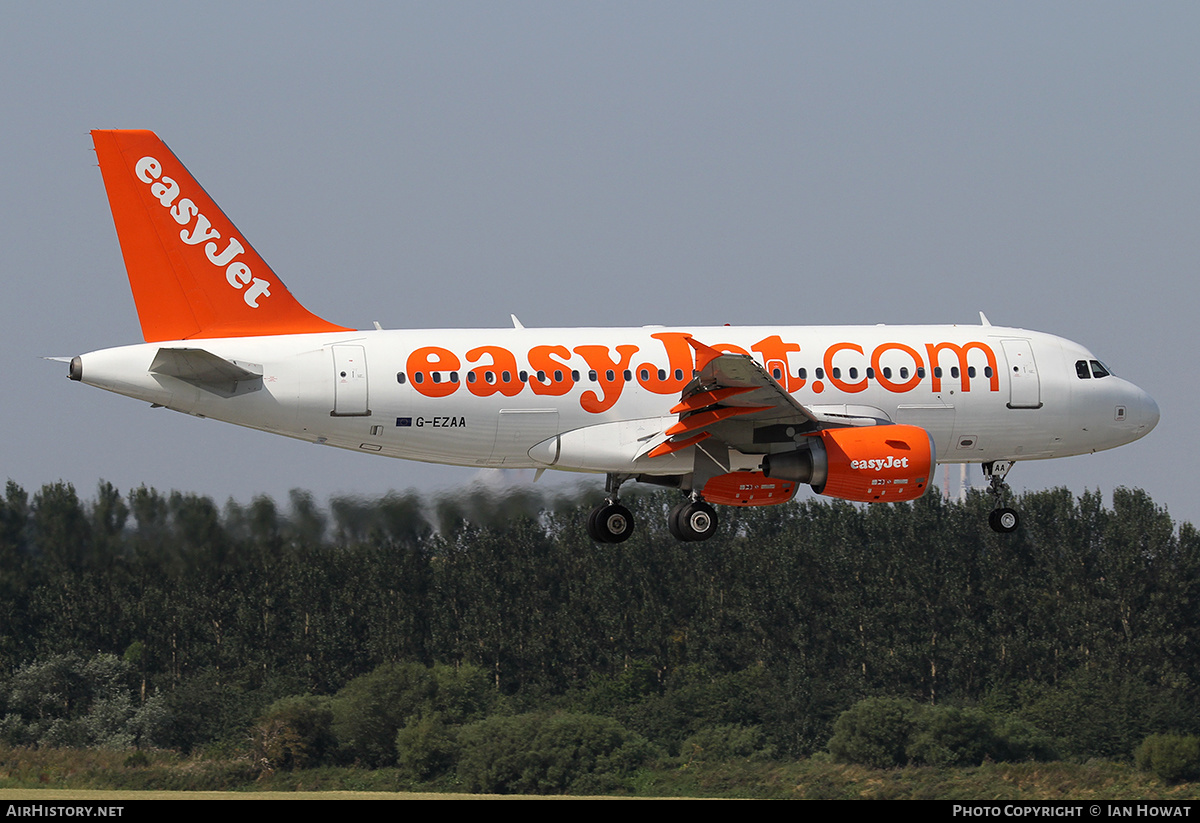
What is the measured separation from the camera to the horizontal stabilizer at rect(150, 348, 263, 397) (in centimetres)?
3556

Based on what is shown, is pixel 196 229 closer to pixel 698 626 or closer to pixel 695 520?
pixel 695 520

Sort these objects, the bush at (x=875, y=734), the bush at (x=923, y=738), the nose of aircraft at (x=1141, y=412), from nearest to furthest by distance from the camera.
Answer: the nose of aircraft at (x=1141, y=412), the bush at (x=923, y=738), the bush at (x=875, y=734)

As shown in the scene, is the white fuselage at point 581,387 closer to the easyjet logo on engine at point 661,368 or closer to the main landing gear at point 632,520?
the easyjet logo on engine at point 661,368

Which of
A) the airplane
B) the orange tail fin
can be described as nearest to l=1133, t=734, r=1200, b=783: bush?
the airplane

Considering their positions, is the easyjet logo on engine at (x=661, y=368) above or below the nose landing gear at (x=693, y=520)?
above

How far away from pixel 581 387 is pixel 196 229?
9.73 m

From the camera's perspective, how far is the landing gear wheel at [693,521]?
3884cm

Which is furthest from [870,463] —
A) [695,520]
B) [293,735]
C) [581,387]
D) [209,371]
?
[293,735]

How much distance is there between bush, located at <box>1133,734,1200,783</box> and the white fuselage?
2242 inches

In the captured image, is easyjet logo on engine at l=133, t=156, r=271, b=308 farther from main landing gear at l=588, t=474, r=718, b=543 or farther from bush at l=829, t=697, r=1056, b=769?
bush at l=829, t=697, r=1056, b=769

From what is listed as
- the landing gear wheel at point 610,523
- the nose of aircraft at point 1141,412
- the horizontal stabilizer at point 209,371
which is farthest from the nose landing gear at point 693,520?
the nose of aircraft at point 1141,412

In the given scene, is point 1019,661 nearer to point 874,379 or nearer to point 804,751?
point 804,751

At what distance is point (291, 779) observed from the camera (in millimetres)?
77562

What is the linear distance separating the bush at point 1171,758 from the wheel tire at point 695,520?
61670 millimetres
